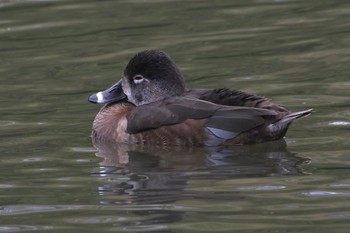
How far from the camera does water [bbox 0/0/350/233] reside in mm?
7441

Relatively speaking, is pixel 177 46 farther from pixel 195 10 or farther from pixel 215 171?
pixel 215 171

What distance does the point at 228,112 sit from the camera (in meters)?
9.50

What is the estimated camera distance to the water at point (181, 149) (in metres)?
7.44

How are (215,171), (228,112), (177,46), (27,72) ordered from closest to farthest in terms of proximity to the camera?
1. (215,171)
2. (228,112)
3. (27,72)
4. (177,46)

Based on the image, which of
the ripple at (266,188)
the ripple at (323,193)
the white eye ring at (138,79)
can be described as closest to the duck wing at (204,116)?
the white eye ring at (138,79)

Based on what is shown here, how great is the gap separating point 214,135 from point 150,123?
543mm

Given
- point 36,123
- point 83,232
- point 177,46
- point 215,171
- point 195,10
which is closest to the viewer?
point 83,232

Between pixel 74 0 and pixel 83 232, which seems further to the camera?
pixel 74 0

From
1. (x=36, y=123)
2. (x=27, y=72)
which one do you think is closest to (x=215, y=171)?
(x=36, y=123)

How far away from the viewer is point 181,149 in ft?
31.6

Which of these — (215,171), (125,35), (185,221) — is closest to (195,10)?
(125,35)

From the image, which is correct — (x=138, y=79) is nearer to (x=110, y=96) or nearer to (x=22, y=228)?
(x=110, y=96)

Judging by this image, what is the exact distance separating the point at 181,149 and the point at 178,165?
0.62 m

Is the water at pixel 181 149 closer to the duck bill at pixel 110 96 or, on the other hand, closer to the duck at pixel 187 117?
the duck at pixel 187 117
